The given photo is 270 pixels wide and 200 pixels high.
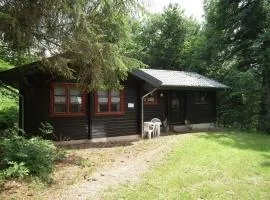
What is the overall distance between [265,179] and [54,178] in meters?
5.64

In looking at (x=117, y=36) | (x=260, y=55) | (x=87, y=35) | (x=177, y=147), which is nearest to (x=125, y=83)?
(x=177, y=147)

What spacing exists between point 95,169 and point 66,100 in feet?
15.3

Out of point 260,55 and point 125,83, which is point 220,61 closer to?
point 260,55

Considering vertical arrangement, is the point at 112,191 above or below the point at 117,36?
below

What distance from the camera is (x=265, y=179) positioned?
9.48m

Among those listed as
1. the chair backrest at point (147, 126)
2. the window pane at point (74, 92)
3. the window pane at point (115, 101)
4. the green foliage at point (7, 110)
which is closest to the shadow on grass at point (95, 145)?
the window pane at point (115, 101)

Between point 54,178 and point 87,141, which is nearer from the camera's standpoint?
point 54,178

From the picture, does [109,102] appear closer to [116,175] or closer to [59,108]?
[59,108]

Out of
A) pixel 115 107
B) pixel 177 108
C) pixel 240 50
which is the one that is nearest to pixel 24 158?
pixel 115 107

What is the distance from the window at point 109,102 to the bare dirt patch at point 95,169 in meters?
1.55

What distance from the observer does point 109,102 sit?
14.5 meters

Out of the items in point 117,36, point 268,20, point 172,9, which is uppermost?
point 172,9

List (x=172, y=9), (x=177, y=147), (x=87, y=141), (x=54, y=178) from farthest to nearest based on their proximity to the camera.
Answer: (x=172, y=9) → (x=87, y=141) → (x=177, y=147) → (x=54, y=178)

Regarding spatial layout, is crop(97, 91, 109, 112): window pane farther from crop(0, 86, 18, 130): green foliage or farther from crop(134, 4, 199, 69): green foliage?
crop(134, 4, 199, 69): green foliage
